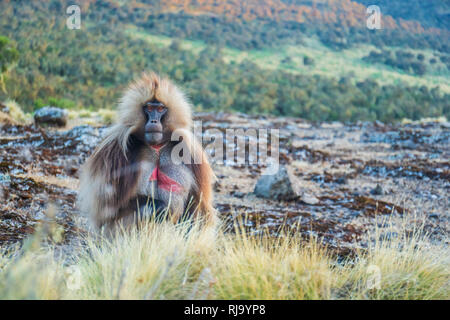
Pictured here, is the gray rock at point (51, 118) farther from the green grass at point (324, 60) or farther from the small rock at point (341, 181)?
the green grass at point (324, 60)

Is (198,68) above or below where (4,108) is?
above

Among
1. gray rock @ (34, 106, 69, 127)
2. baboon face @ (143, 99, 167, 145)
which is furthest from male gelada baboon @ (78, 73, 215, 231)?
gray rock @ (34, 106, 69, 127)

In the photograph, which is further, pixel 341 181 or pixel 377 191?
pixel 341 181

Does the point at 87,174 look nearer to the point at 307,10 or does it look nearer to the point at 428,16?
the point at 428,16

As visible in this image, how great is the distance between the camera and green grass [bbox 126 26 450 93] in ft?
112

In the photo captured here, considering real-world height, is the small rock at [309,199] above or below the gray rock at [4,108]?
below

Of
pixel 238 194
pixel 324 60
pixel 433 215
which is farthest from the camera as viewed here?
pixel 324 60

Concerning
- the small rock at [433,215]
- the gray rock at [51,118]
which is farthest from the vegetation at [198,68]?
the small rock at [433,215]

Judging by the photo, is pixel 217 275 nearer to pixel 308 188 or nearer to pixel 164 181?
pixel 164 181

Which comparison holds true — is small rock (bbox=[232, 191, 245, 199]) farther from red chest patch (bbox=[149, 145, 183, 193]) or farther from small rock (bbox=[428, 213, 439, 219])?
red chest patch (bbox=[149, 145, 183, 193])

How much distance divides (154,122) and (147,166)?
35cm

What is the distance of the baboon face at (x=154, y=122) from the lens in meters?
3.26

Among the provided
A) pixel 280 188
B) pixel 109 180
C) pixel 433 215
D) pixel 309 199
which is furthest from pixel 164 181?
pixel 433 215

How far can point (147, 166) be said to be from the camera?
339 cm
